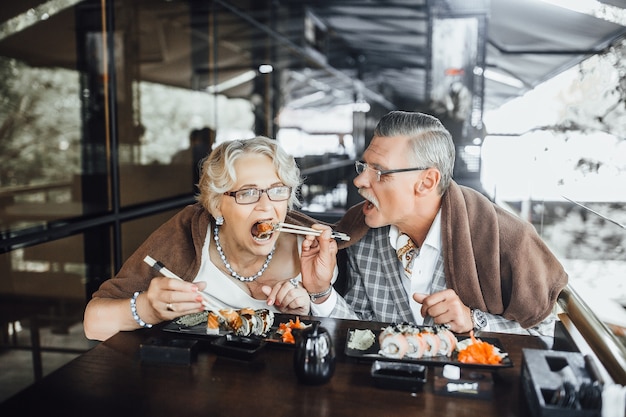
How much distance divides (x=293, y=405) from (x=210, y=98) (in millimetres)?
3961

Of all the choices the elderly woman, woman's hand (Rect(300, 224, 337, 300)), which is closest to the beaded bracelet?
the elderly woman

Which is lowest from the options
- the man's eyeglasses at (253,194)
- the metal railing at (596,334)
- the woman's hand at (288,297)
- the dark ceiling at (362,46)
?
the metal railing at (596,334)

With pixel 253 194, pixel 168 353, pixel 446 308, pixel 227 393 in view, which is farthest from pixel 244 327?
pixel 446 308

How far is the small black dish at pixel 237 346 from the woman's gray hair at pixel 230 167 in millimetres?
592

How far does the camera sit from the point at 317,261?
6.68 ft

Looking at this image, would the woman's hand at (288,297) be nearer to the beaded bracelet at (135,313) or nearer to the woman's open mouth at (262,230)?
the woman's open mouth at (262,230)

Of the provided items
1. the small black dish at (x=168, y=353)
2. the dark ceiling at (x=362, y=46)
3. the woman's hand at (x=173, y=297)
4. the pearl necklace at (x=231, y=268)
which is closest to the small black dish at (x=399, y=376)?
the small black dish at (x=168, y=353)

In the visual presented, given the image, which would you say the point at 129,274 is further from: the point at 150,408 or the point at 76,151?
the point at 76,151

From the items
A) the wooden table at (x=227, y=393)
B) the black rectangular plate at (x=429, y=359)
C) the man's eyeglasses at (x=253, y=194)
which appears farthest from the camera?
the man's eyeglasses at (x=253, y=194)

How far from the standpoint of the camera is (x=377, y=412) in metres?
1.20

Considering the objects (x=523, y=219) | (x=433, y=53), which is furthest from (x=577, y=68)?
(x=523, y=219)

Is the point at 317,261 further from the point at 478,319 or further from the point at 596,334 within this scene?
the point at 596,334

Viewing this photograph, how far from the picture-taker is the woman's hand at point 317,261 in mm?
2010

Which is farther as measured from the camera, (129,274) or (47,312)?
(47,312)
